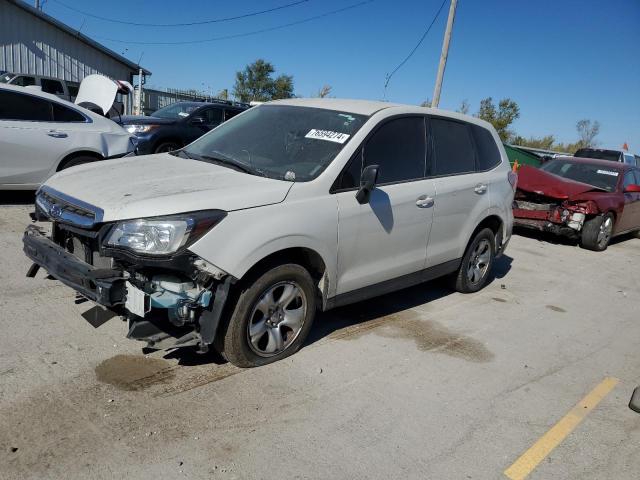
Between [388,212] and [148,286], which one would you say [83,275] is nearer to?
[148,286]

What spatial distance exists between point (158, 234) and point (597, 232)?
28.1 ft

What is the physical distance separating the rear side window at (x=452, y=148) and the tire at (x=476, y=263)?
2.63ft

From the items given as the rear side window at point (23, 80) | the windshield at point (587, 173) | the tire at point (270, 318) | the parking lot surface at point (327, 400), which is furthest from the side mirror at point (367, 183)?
the rear side window at point (23, 80)

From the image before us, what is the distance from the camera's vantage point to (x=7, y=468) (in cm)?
252

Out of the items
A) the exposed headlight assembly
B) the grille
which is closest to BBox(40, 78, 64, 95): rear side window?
the grille

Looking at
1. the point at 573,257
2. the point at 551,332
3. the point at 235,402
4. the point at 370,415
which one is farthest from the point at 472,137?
the point at 573,257

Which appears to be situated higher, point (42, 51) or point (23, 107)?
point (42, 51)

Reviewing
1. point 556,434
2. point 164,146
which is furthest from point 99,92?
point 556,434

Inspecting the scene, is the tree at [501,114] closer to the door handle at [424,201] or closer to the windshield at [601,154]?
the windshield at [601,154]

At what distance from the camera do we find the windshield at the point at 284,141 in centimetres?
402

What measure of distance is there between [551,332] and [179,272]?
3.72 meters

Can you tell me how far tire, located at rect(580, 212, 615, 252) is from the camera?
9.48 meters

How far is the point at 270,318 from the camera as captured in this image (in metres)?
3.73

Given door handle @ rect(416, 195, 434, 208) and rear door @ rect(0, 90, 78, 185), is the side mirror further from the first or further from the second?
rear door @ rect(0, 90, 78, 185)
